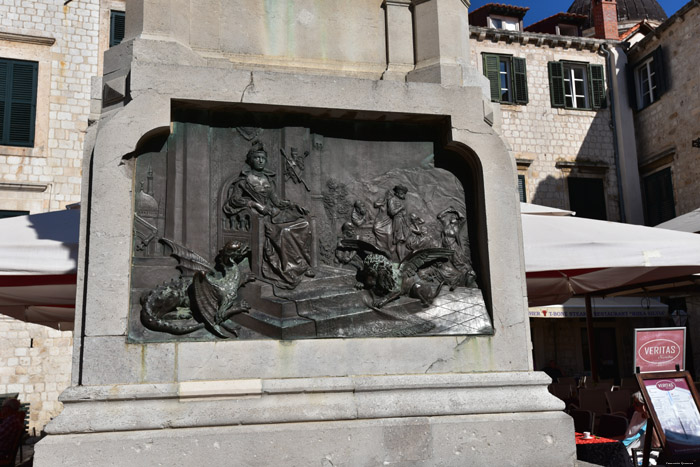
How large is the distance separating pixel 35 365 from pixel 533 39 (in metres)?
17.1

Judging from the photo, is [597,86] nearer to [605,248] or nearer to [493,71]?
[493,71]

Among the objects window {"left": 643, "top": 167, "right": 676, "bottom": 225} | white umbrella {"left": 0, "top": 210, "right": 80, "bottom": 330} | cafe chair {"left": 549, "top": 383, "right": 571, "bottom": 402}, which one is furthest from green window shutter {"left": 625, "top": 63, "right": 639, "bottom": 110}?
white umbrella {"left": 0, "top": 210, "right": 80, "bottom": 330}

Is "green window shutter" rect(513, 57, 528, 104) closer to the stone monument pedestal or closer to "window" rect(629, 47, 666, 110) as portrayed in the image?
"window" rect(629, 47, 666, 110)

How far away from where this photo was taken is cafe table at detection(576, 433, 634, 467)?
18.8 ft

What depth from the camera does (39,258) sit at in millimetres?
5797

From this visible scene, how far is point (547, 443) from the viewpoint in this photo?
4.98 m

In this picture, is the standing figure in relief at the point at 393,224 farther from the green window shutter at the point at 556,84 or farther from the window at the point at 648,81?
the window at the point at 648,81

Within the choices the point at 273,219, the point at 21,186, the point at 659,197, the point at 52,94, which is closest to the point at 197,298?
the point at 273,219

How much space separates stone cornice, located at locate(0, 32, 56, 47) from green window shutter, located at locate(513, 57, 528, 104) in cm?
1335

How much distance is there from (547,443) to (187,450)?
247cm

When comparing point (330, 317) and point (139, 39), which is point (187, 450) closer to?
point (330, 317)

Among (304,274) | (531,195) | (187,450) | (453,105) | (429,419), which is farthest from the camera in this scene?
(531,195)

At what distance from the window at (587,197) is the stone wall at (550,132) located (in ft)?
0.53

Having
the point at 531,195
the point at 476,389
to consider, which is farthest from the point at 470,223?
the point at 531,195
